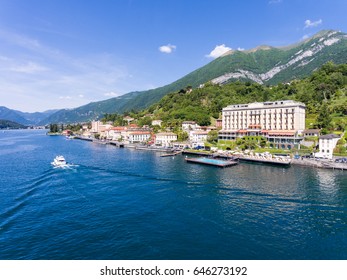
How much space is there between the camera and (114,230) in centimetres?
2323

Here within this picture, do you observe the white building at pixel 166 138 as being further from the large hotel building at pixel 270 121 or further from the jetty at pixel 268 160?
the jetty at pixel 268 160

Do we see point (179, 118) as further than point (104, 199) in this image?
Yes

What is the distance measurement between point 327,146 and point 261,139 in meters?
18.6

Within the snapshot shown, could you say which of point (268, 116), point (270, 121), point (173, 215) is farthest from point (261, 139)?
point (173, 215)

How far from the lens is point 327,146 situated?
56562mm

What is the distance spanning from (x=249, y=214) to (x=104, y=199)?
18.6 m

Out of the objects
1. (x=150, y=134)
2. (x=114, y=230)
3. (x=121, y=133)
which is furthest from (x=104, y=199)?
(x=121, y=133)

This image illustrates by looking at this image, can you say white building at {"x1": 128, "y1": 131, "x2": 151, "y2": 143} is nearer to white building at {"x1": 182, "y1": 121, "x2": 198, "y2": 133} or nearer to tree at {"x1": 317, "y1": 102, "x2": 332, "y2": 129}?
white building at {"x1": 182, "y1": 121, "x2": 198, "y2": 133}

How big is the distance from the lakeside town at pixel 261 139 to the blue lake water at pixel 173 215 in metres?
12.1

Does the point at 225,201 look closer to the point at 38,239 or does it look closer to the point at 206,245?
the point at 206,245

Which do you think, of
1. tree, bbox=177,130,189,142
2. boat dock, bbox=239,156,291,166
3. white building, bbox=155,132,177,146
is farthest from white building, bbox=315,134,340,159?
white building, bbox=155,132,177,146

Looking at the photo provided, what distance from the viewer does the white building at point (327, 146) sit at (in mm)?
A: 55812

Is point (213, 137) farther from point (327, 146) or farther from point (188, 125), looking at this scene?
point (327, 146)

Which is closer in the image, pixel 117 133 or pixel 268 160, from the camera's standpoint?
pixel 268 160
